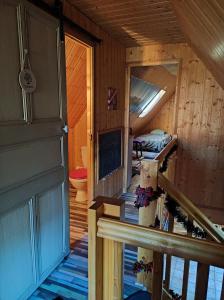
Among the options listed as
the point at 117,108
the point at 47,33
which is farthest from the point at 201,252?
the point at 117,108

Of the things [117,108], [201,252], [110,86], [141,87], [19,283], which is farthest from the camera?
[141,87]

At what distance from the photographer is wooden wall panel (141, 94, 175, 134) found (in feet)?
22.8

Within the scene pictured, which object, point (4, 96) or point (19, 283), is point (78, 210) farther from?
point (4, 96)

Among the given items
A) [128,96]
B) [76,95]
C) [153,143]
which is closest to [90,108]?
[76,95]

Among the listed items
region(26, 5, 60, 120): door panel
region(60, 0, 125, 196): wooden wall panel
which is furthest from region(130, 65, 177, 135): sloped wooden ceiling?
region(26, 5, 60, 120): door panel

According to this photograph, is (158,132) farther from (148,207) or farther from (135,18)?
(148,207)

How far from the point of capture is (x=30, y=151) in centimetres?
157

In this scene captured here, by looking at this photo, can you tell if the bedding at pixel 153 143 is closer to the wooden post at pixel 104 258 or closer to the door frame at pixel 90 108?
the door frame at pixel 90 108

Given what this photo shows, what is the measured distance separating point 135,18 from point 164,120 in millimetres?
4998

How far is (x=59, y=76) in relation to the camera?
1823 mm

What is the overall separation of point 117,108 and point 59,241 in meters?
2.08

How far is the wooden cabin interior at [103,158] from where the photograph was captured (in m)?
0.95

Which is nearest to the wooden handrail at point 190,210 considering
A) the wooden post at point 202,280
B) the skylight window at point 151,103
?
the wooden post at point 202,280

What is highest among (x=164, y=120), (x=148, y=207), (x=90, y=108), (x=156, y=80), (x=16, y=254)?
(x=156, y=80)
